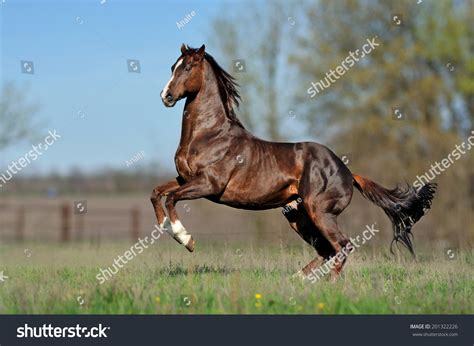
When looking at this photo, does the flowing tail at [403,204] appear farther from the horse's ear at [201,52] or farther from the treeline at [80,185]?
the treeline at [80,185]

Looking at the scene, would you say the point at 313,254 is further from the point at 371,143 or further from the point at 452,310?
A: the point at 371,143

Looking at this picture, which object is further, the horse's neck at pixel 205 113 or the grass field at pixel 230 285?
the horse's neck at pixel 205 113

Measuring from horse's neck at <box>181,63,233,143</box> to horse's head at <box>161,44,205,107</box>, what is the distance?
0.35ft

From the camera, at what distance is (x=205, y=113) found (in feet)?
25.4

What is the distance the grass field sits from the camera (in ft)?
19.7

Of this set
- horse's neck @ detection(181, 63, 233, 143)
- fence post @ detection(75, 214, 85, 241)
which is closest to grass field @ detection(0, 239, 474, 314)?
horse's neck @ detection(181, 63, 233, 143)

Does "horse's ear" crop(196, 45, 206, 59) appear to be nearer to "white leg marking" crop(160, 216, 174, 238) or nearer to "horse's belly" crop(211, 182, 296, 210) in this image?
"horse's belly" crop(211, 182, 296, 210)

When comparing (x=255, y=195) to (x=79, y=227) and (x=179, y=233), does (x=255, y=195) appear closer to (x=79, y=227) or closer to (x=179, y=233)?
(x=179, y=233)

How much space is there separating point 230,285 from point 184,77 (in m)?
2.37

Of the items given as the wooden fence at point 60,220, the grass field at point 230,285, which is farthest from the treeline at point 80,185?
the grass field at point 230,285

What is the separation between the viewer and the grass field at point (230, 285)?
5992 millimetres

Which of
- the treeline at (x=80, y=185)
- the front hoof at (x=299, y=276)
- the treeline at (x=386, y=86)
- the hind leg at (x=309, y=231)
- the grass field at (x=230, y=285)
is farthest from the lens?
the treeline at (x=80, y=185)

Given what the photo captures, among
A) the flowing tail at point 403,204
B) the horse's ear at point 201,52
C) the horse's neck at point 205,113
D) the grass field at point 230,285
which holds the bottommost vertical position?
the grass field at point 230,285

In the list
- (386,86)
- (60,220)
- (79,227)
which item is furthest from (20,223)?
(386,86)
